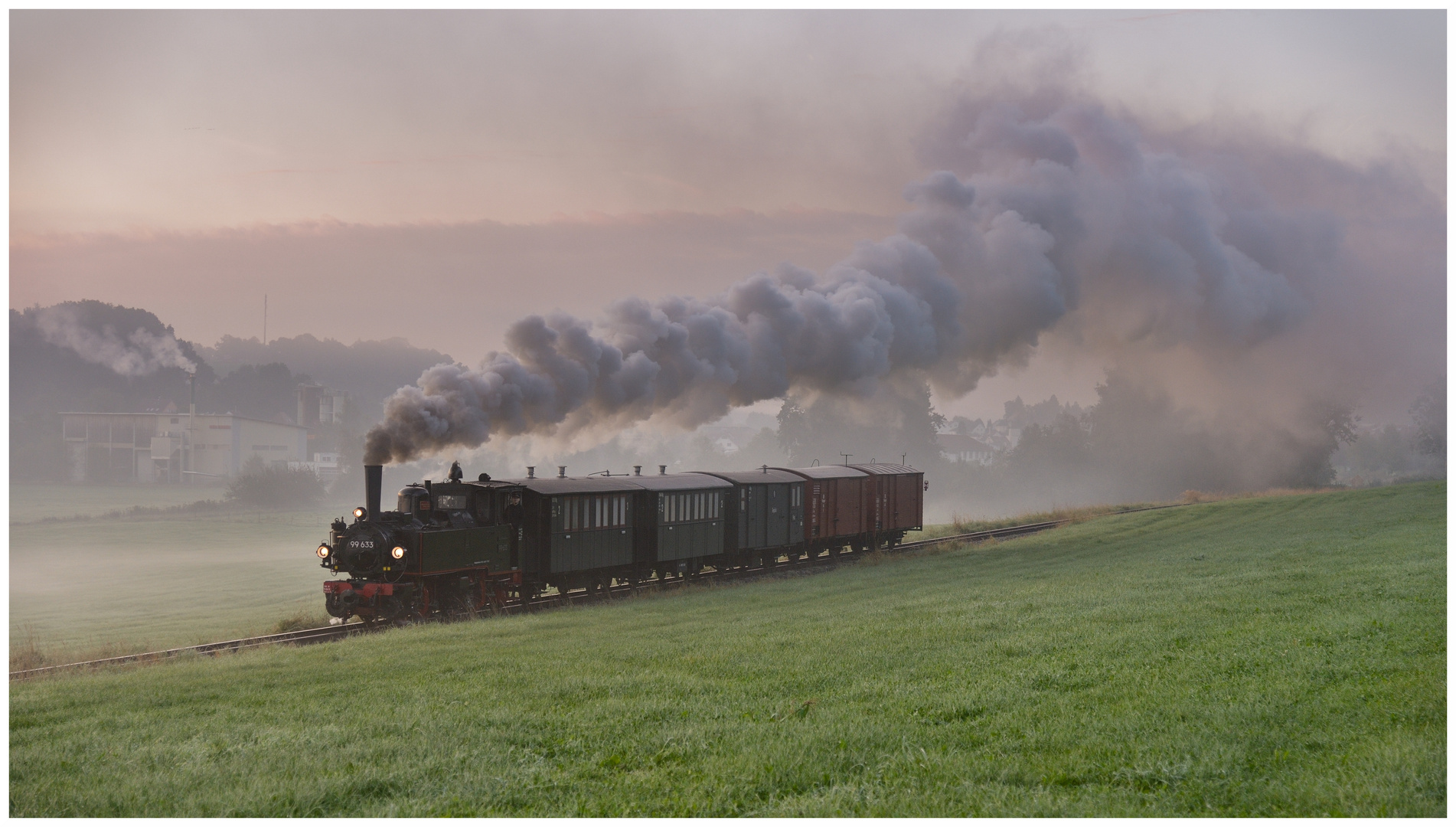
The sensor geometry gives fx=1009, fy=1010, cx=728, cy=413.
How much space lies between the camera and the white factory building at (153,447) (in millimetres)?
82125

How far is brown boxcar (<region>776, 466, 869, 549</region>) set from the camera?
3119 cm

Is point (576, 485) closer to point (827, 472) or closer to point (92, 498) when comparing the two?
point (827, 472)

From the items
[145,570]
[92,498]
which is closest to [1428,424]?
[145,570]

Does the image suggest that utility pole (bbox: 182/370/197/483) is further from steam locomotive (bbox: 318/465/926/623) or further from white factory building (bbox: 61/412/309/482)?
steam locomotive (bbox: 318/465/926/623)

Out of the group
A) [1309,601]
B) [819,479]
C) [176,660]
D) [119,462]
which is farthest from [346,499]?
[1309,601]

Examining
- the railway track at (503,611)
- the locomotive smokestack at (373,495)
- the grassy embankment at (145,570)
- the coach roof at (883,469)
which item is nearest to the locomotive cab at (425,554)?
the locomotive smokestack at (373,495)

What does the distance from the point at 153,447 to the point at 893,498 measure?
239ft

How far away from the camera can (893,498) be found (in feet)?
118

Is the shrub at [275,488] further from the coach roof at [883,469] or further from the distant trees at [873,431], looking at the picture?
the coach roof at [883,469]

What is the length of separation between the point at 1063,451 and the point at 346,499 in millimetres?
71833

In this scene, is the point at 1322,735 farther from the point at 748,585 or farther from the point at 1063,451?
the point at 1063,451

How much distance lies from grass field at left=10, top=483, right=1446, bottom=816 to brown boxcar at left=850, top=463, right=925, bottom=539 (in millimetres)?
17428

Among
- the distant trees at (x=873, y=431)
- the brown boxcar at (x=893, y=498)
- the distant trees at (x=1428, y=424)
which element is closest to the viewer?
the brown boxcar at (x=893, y=498)

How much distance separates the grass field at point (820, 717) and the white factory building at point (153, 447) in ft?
258
